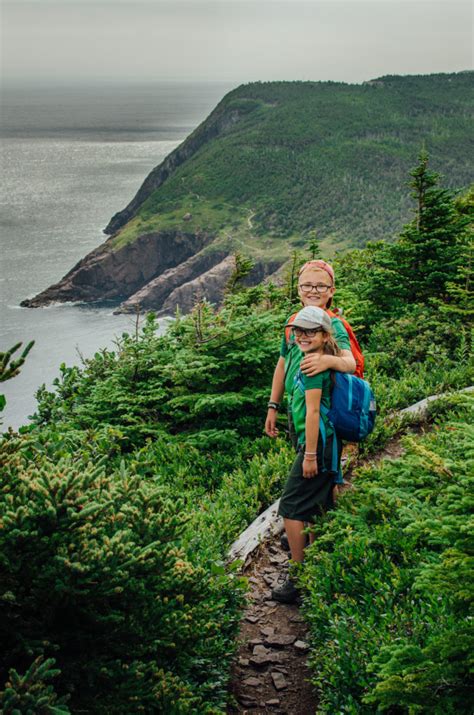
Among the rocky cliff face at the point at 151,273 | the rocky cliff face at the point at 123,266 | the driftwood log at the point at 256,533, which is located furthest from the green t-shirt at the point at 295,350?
the rocky cliff face at the point at 123,266

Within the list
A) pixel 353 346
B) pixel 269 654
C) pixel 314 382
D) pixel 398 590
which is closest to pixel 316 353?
pixel 314 382

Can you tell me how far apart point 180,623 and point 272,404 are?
2.49 meters

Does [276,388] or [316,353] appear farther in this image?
[276,388]

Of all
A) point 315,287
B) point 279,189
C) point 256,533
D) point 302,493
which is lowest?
point 256,533

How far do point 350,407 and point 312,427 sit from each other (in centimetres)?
34

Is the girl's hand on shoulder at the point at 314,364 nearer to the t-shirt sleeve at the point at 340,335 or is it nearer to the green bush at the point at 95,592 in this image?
the t-shirt sleeve at the point at 340,335

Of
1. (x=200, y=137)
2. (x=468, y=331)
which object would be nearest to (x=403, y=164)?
(x=200, y=137)

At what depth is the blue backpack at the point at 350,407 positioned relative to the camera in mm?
4391

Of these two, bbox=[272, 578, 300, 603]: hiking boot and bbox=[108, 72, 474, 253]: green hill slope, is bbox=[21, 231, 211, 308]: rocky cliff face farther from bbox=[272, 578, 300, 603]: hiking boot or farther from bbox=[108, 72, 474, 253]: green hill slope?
bbox=[272, 578, 300, 603]: hiking boot

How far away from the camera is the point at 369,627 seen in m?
3.54

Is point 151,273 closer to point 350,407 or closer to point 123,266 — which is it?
point 123,266

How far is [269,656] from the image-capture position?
4.29 m

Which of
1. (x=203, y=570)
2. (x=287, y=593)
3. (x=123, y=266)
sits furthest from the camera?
(x=123, y=266)

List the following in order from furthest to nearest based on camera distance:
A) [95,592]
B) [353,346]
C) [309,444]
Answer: [353,346] < [309,444] < [95,592]
